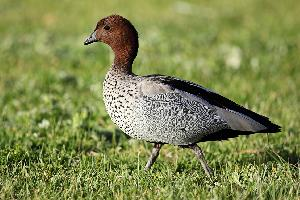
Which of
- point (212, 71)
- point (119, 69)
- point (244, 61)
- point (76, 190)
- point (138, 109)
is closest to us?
point (76, 190)

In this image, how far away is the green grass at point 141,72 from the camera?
5.43 meters

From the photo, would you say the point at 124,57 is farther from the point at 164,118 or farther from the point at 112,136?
the point at 112,136

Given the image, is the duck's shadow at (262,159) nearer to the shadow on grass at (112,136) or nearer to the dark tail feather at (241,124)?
the dark tail feather at (241,124)

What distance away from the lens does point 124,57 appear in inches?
243

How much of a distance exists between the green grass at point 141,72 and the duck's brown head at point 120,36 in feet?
3.19

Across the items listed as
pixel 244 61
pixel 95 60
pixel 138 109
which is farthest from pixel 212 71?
pixel 138 109

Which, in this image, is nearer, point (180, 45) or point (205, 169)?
point (205, 169)

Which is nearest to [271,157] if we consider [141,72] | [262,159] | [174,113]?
[262,159]

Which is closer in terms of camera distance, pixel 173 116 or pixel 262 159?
pixel 173 116

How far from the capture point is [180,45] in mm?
13438

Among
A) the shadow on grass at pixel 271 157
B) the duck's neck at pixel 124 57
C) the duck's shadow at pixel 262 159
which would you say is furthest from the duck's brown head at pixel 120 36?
the shadow on grass at pixel 271 157

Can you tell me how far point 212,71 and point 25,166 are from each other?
6.14 metres

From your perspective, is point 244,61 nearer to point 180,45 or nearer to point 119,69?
point 180,45

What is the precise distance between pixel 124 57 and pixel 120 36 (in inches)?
7.5
